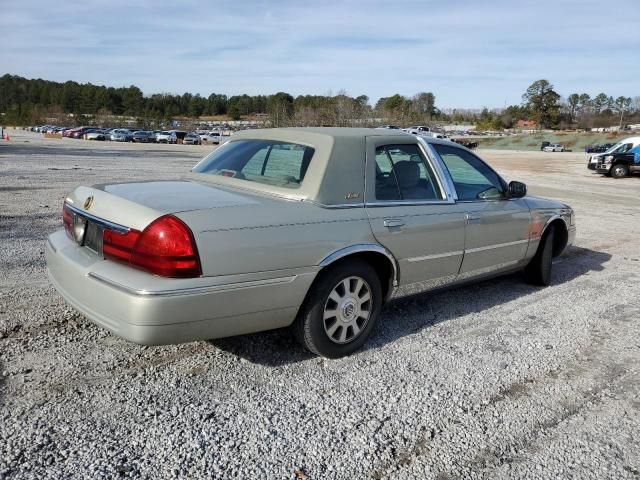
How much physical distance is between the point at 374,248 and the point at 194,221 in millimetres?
1321

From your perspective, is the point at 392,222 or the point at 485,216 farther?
the point at 485,216

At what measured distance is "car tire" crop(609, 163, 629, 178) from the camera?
26.0 m

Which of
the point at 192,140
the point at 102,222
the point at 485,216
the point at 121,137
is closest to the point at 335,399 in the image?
the point at 102,222

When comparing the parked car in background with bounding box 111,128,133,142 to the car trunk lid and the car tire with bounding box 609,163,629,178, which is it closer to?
the car tire with bounding box 609,163,629,178

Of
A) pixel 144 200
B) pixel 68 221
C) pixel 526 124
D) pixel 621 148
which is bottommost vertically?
pixel 68 221

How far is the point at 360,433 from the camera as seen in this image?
116 inches

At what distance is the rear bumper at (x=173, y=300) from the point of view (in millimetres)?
2963

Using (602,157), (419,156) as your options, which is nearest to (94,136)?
(602,157)

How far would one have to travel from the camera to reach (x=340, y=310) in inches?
147

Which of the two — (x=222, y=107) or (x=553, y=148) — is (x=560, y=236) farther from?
(x=222, y=107)

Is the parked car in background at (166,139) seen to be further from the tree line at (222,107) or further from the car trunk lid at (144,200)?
the car trunk lid at (144,200)

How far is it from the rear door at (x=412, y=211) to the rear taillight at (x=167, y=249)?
1371 millimetres

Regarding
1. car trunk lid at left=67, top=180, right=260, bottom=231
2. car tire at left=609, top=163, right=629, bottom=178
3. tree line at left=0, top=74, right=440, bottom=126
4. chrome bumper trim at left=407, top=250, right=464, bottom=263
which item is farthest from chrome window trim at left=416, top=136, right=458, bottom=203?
tree line at left=0, top=74, right=440, bottom=126

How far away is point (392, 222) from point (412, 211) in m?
0.27
